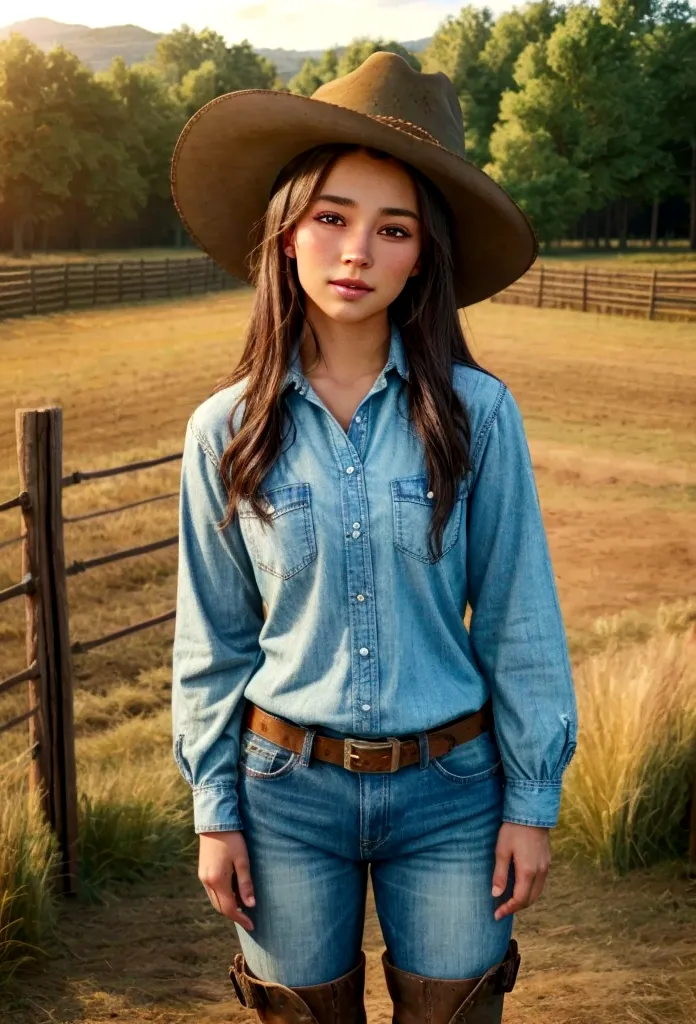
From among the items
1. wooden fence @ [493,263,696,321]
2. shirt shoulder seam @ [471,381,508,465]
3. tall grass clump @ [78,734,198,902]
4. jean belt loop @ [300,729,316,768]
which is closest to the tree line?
wooden fence @ [493,263,696,321]

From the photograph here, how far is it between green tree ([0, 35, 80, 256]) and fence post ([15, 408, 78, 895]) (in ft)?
4.28

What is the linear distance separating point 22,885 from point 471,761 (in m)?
1.60

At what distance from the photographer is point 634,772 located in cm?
299

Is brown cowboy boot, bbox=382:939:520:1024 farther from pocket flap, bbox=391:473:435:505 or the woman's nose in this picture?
the woman's nose

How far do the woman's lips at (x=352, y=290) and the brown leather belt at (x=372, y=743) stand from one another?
1.60 ft

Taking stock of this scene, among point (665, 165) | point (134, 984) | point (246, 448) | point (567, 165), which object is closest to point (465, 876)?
point (246, 448)

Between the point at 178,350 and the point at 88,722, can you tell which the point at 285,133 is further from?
the point at 178,350

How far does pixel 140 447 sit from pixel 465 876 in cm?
410

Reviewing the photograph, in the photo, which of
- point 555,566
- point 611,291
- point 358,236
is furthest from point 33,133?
point 358,236

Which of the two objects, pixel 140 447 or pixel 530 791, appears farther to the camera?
pixel 140 447

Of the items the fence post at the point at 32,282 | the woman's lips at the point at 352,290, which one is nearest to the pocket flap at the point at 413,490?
the woman's lips at the point at 352,290

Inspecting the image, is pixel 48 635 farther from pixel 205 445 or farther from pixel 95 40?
pixel 95 40

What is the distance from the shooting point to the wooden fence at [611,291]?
17.1ft

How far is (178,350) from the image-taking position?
5566 millimetres
